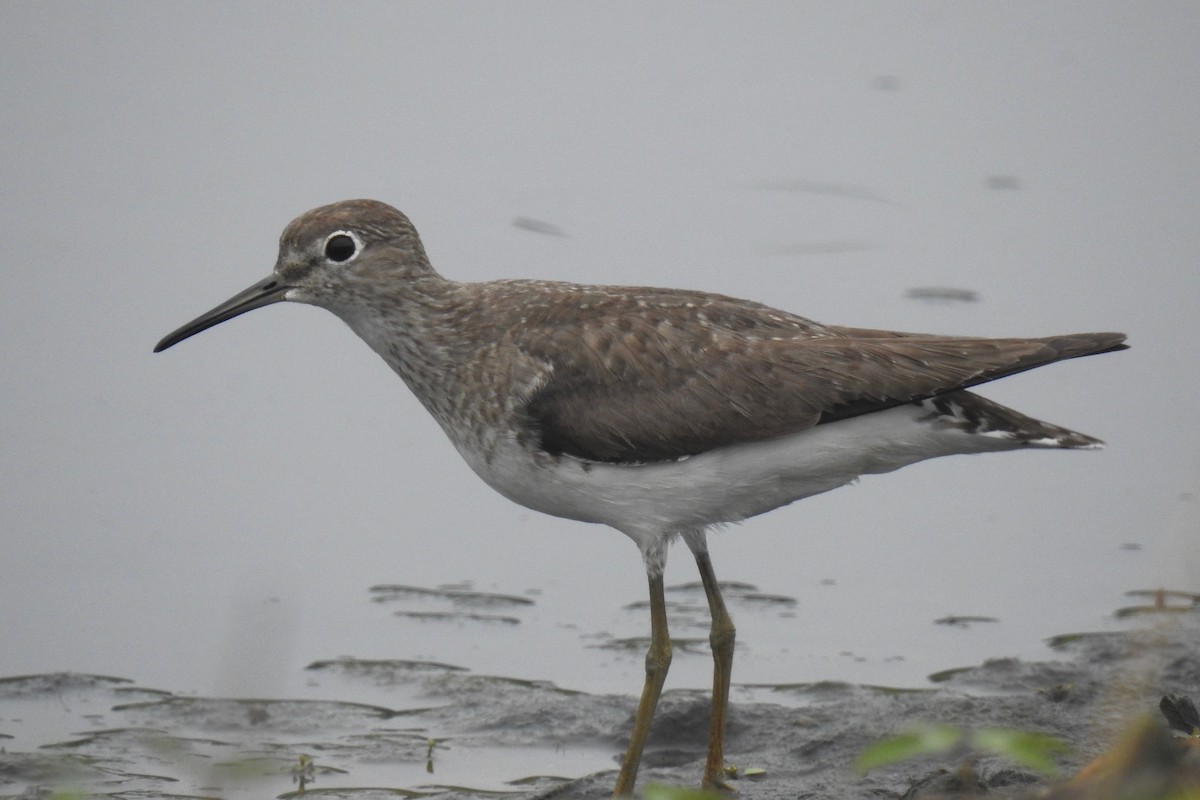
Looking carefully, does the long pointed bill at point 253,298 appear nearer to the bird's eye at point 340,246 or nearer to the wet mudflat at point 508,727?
the bird's eye at point 340,246

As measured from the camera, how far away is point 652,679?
7.71 meters

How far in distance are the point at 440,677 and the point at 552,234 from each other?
456 centimetres

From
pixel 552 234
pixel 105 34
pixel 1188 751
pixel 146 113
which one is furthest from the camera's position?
pixel 105 34

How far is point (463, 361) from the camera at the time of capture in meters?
7.69

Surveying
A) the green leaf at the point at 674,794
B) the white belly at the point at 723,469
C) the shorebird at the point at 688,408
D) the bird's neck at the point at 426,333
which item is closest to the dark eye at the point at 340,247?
the bird's neck at the point at 426,333

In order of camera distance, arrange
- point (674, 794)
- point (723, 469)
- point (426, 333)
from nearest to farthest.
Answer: point (674, 794) → point (723, 469) → point (426, 333)

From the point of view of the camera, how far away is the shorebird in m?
7.33

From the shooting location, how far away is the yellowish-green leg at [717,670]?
766 cm

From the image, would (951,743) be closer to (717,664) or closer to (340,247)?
(717,664)

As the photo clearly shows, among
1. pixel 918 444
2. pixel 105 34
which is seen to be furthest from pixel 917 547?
pixel 105 34

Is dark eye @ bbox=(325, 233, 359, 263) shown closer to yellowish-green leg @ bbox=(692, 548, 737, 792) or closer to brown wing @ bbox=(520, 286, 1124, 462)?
brown wing @ bbox=(520, 286, 1124, 462)

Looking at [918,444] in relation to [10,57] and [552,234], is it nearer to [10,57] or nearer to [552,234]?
[552,234]

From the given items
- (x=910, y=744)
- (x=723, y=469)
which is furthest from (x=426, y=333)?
(x=910, y=744)

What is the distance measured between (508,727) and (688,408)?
2.09m
